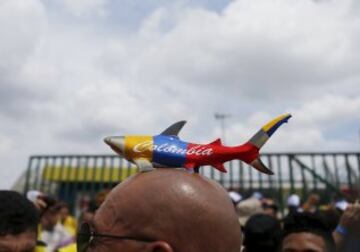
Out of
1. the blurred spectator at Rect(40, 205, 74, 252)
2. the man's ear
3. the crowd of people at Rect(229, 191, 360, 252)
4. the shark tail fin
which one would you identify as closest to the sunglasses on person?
the man's ear

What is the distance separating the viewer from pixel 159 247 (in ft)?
4.07

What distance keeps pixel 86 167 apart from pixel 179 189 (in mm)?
8708

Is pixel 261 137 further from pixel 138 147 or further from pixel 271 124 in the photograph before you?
pixel 138 147

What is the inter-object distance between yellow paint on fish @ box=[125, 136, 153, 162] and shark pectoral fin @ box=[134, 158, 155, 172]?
0.05ft

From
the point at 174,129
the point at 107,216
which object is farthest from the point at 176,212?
the point at 174,129

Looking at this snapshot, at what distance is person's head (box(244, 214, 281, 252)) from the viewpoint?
10.3ft

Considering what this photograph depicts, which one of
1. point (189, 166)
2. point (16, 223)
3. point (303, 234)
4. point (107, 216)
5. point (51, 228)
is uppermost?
point (189, 166)

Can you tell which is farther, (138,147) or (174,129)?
(174,129)

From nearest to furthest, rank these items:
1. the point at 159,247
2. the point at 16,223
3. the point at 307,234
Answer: the point at 159,247 < the point at 16,223 < the point at 307,234

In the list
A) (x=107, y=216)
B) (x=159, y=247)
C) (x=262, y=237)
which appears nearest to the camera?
(x=159, y=247)

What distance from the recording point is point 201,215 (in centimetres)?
131

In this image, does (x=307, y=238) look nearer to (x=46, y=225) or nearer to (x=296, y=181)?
(x=46, y=225)

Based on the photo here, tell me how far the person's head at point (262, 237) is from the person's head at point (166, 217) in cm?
181

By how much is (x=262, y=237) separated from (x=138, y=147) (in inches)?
73.2
